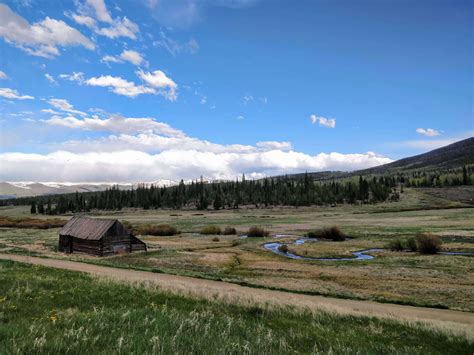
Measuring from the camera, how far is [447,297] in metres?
25.8

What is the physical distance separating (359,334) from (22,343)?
392 inches

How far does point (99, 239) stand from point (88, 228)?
4.94 metres

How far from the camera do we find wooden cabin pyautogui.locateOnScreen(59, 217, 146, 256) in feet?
163

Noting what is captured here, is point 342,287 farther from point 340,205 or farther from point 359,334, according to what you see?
point 340,205

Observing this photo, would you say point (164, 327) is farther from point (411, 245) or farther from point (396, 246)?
point (396, 246)

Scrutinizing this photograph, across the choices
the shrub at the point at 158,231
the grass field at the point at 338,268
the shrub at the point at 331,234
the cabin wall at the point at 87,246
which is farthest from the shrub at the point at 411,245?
the shrub at the point at 158,231

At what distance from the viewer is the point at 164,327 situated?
821cm

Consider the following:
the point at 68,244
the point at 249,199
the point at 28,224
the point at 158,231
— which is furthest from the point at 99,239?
the point at 249,199

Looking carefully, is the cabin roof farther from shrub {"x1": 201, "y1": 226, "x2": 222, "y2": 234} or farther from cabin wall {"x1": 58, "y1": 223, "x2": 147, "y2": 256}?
shrub {"x1": 201, "y1": 226, "x2": 222, "y2": 234}

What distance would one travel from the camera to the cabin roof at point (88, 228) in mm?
50562

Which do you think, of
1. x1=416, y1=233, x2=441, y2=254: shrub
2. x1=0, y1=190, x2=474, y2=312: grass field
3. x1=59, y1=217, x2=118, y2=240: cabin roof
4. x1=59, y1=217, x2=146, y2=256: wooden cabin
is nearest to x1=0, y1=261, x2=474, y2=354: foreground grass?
x1=0, y1=190, x2=474, y2=312: grass field

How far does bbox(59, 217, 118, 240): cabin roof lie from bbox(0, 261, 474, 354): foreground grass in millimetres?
33323

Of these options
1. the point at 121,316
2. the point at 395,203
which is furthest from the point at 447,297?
the point at 395,203

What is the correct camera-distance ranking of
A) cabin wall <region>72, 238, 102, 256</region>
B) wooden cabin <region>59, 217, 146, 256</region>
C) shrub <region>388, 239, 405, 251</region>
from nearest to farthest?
cabin wall <region>72, 238, 102, 256</region>
wooden cabin <region>59, 217, 146, 256</region>
shrub <region>388, 239, 405, 251</region>
